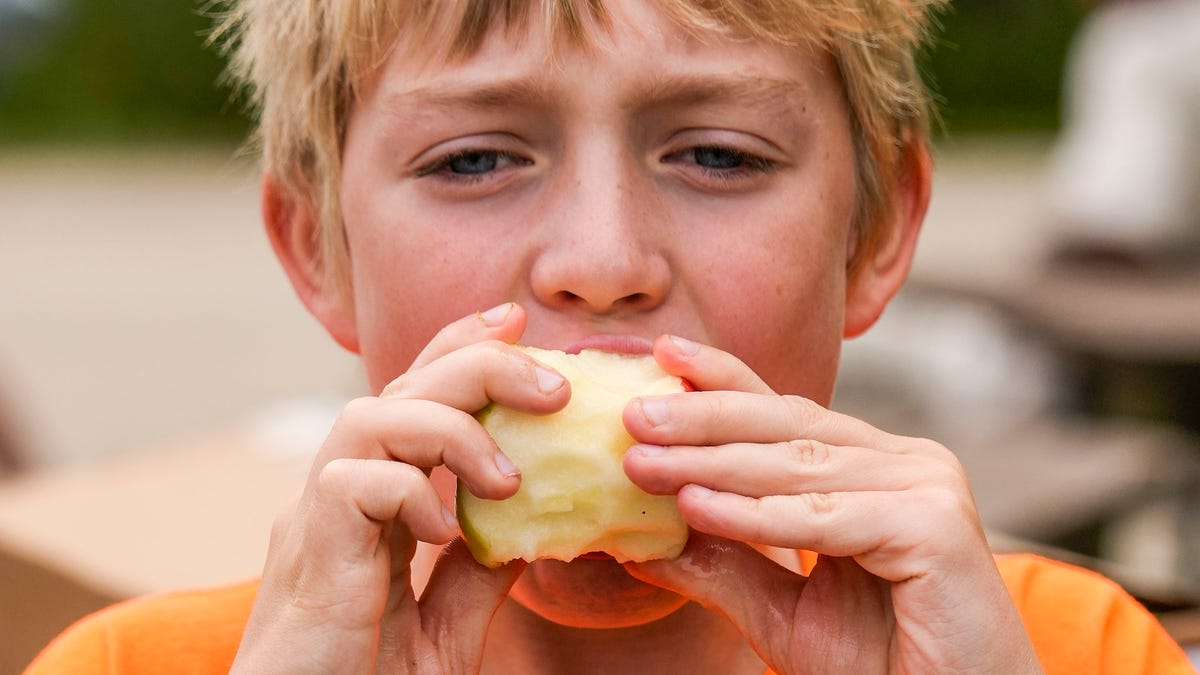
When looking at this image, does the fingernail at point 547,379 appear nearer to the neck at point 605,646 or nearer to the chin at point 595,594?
the chin at point 595,594

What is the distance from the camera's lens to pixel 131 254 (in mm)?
11352

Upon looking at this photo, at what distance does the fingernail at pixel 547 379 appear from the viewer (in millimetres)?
1435

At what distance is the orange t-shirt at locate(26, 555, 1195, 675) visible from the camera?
6.63 feet

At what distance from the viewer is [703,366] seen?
4.87ft

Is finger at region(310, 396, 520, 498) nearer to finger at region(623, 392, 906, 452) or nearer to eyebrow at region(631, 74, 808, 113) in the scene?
finger at region(623, 392, 906, 452)

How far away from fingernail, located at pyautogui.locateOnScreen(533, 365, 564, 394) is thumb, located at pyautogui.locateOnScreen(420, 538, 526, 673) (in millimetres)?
307

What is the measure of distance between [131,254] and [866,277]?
1039 cm

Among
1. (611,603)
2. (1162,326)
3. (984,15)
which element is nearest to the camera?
(611,603)

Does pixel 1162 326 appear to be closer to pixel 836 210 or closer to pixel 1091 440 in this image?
pixel 1091 440

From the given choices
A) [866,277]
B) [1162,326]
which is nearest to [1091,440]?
[1162,326]

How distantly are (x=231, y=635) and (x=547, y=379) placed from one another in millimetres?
945

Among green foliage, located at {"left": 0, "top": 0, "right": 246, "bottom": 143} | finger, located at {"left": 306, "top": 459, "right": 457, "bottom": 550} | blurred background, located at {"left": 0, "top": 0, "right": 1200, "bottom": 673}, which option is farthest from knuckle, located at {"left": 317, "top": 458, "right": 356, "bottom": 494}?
green foliage, located at {"left": 0, "top": 0, "right": 246, "bottom": 143}

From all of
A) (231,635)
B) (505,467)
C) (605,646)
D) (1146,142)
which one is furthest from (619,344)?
(1146,142)

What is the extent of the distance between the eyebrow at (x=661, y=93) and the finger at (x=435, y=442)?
1.46ft
